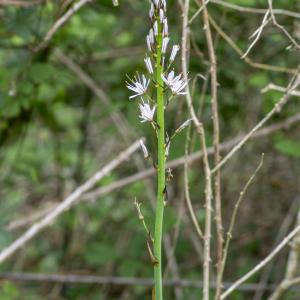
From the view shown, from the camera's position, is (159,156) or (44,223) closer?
(159,156)

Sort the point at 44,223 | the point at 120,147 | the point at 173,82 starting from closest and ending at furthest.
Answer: the point at 173,82, the point at 44,223, the point at 120,147

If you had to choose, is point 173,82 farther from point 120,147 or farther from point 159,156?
point 120,147

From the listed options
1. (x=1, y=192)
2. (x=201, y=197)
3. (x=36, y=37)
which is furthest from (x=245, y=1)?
(x=1, y=192)

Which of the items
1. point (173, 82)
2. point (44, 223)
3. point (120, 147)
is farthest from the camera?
point (120, 147)

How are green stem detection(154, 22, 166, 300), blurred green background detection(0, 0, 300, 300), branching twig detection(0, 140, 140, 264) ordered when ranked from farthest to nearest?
blurred green background detection(0, 0, 300, 300), branching twig detection(0, 140, 140, 264), green stem detection(154, 22, 166, 300)

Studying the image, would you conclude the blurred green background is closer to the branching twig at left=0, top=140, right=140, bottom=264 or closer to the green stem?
the branching twig at left=0, top=140, right=140, bottom=264

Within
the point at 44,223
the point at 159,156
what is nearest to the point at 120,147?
the point at 44,223

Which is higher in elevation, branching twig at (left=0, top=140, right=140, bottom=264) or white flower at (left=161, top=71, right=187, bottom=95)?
white flower at (left=161, top=71, right=187, bottom=95)

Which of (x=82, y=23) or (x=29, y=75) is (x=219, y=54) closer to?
(x=82, y=23)

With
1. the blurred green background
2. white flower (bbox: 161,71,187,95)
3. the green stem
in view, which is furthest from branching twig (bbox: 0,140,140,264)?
white flower (bbox: 161,71,187,95)
